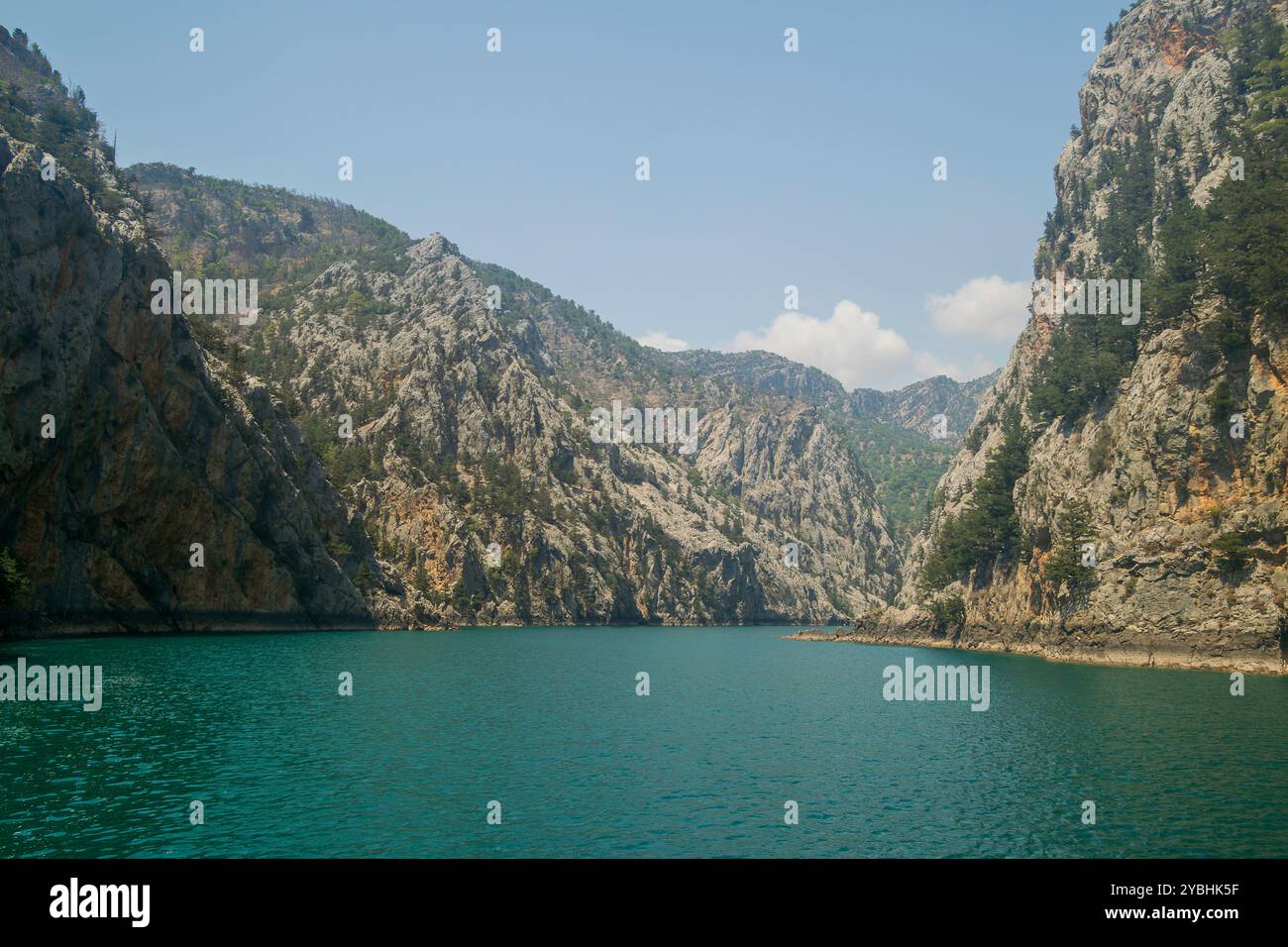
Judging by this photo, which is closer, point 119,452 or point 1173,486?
point 1173,486

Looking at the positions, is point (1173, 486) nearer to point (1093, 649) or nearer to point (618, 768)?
point (1093, 649)

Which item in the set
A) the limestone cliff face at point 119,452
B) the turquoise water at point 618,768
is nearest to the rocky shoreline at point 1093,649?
the turquoise water at point 618,768

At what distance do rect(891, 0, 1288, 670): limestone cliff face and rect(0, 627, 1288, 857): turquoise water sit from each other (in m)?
10.9

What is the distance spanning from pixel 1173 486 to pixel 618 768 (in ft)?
245

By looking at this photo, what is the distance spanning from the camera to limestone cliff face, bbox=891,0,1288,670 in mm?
79500

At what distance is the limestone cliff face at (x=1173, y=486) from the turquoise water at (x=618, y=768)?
1085 centimetres

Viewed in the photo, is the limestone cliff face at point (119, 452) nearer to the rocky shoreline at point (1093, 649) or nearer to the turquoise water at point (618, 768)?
the turquoise water at point (618, 768)

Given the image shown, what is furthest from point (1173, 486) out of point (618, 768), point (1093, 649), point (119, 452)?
point (119, 452)

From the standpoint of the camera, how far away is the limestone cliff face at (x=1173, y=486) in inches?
3130

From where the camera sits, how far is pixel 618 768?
4006cm

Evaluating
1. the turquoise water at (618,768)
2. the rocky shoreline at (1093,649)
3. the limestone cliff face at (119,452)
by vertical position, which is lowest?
the rocky shoreline at (1093,649)

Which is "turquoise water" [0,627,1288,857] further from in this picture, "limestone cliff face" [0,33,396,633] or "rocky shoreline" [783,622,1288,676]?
"limestone cliff face" [0,33,396,633]
